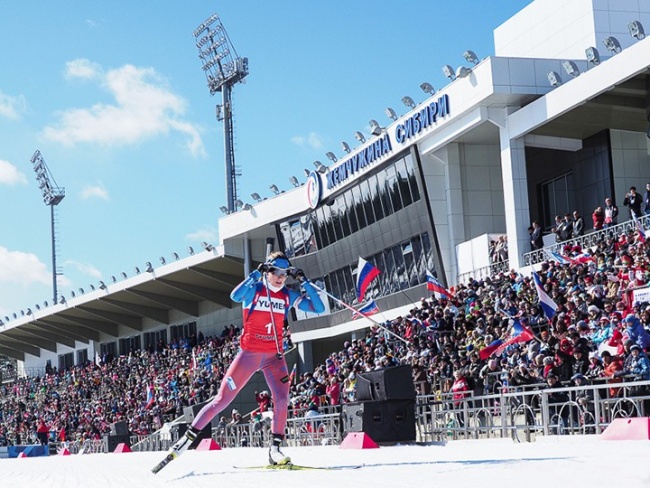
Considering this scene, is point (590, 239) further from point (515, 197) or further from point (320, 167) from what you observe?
point (320, 167)

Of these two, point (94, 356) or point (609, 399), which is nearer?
point (609, 399)

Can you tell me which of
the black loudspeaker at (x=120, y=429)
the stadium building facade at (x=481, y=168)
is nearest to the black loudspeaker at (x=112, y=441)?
the black loudspeaker at (x=120, y=429)

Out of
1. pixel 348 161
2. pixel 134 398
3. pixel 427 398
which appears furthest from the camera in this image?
pixel 134 398

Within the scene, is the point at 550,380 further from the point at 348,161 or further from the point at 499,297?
the point at 348,161

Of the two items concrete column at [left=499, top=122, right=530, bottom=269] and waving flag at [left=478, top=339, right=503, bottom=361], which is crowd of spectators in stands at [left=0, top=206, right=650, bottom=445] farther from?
concrete column at [left=499, top=122, right=530, bottom=269]

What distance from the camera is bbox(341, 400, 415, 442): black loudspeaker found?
50.0 feet

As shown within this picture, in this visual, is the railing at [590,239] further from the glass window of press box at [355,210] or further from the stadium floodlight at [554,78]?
the glass window of press box at [355,210]

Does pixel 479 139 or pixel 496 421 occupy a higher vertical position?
pixel 479 139

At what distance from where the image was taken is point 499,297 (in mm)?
25656

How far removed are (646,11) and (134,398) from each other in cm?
2982

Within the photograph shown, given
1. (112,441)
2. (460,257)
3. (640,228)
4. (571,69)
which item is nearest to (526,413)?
(640,228)

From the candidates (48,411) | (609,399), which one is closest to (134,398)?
(48,411)

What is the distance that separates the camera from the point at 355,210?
4216cm

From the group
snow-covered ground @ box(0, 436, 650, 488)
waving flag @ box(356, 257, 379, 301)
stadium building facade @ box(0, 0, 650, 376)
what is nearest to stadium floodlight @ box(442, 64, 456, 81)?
stadium building facade @ box(0, 0, 650, 376)
